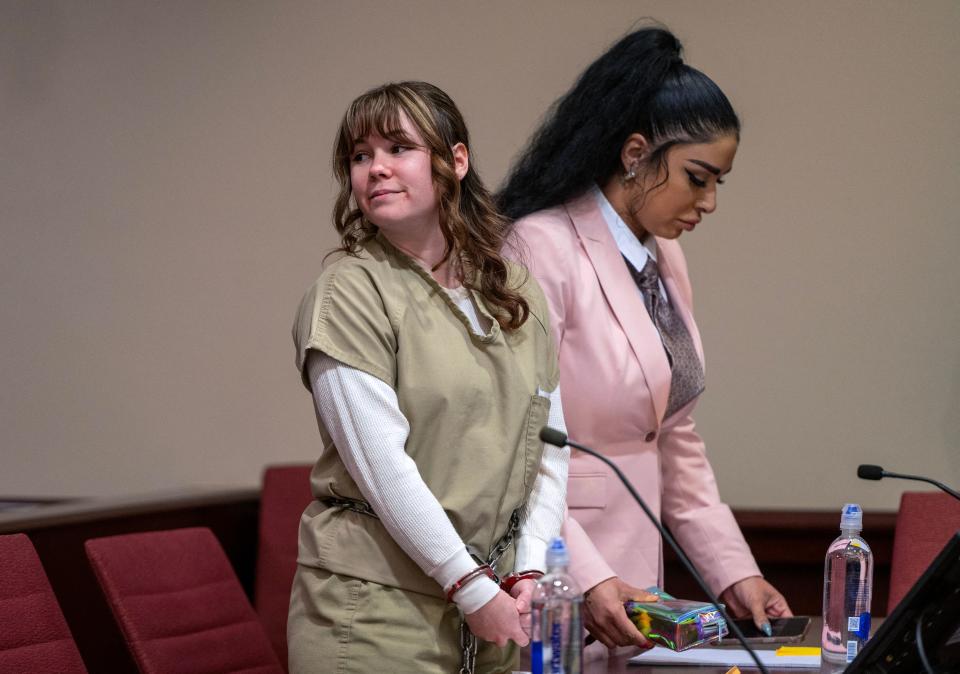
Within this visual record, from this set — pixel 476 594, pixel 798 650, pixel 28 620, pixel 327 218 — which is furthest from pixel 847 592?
pixel 327 218

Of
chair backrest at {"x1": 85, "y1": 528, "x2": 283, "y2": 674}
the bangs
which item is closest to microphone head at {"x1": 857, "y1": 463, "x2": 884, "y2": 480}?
the bangs

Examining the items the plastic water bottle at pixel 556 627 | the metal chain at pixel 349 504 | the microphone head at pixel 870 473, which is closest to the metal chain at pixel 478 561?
the metal chain at pixel 349 504

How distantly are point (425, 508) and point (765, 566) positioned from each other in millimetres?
2199

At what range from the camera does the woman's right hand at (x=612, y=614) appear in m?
1.91

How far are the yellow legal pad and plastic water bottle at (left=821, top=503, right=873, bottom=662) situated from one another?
0.07 meters

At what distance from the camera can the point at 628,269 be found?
2377 mm

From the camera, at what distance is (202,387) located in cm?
415

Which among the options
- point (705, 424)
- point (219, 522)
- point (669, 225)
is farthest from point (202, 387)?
point (669, 225)

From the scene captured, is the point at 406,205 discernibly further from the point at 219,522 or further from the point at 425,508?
the point at 219,522

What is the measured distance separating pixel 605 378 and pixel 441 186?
54cm

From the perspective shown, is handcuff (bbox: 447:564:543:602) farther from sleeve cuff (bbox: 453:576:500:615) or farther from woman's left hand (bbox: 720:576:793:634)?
woman's left hand (bbox: 720:576:793:634)

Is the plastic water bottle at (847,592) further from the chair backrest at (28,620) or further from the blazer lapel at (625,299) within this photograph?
the chair backrest at (28,620)

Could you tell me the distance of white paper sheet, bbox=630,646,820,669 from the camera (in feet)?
6.32

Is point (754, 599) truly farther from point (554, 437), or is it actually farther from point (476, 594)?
point (554, 437)
